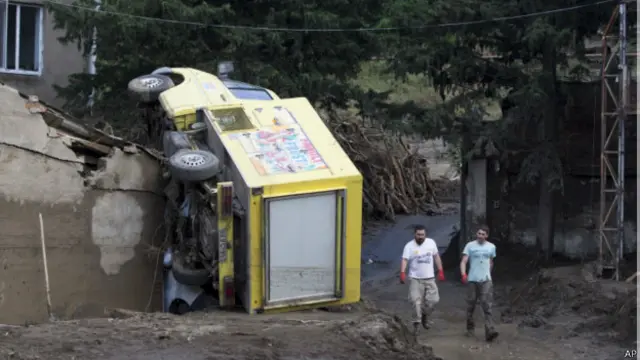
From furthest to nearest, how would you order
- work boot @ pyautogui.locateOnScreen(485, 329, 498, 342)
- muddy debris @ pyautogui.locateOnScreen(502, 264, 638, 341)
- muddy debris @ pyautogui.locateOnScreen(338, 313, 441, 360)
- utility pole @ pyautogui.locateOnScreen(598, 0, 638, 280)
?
utility pole @ pyautogui.locateOnScreen(598, 0, 638, 280), muddy debris @ pyautogui.locateOnScreen(502, 264, 638, 341), work boot @ pyautogui.locateOnScreen(485, 329, 498, 342), muddy debris @ pyautogui.locateOnScreen(338, 313, 441, 360)

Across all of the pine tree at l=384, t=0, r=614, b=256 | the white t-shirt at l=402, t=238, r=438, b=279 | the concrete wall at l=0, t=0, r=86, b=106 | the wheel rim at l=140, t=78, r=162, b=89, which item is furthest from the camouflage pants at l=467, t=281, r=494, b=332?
the concrete wall at l=0, t=0, r=86, b=106

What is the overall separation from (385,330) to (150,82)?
5.94 m

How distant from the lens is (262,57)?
19.0m

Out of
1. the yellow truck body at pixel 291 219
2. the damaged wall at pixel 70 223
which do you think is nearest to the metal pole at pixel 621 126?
the yellow truck body at pixel 291 219

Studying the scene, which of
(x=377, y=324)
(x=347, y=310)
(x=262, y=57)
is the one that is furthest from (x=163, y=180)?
(x=262, y=57)

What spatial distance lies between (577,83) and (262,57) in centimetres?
635

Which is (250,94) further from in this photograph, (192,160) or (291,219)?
(291,219)

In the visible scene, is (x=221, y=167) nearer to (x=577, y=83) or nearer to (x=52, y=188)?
(x=52, y=188)

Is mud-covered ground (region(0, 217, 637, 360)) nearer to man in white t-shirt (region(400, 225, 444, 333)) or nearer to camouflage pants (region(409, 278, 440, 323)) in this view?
camouflage pants (region(409, 278, 440, 323))

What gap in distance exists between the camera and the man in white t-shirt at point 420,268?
1241 cm

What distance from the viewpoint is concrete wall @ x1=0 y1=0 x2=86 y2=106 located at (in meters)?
21.3

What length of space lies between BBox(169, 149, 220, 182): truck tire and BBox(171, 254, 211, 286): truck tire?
1.15 metres

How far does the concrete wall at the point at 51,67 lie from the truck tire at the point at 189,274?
410 inches

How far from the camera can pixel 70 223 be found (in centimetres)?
1181
